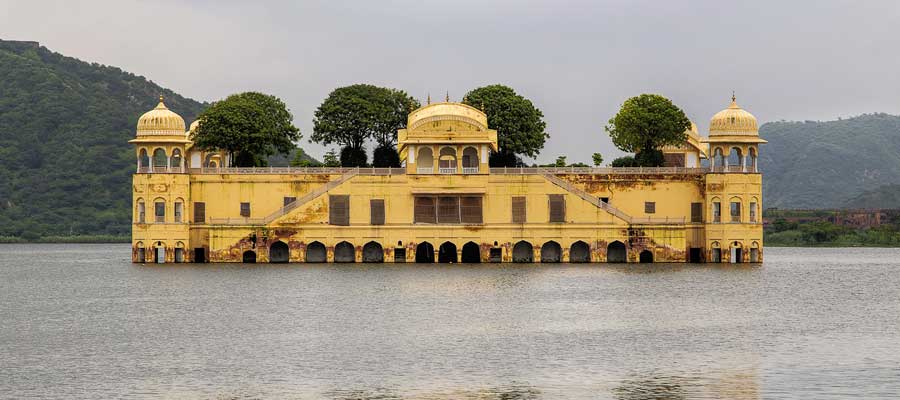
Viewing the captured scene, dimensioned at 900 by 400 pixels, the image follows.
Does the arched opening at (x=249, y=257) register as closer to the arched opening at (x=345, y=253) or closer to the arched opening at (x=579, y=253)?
the arched opening at (x=345, y=253)

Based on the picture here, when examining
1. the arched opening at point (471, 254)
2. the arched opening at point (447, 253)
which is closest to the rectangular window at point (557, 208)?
the arched opening at point (471, 254)

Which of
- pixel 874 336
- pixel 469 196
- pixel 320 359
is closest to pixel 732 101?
pixel 469 196

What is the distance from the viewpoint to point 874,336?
5062cm

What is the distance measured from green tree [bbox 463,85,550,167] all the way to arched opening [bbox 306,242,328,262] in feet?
52.7

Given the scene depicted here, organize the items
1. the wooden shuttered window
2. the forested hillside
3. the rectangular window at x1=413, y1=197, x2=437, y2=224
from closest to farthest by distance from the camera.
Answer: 1. the wooden shuttered window
2. the rectangular window at x1=413, y1=197, x2=437, y2=224
3. the forested hillside

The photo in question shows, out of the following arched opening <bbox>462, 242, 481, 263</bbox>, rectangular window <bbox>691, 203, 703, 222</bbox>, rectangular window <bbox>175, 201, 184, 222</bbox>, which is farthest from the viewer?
arched opening <bbox>462, 242, 481, 263</bbox>

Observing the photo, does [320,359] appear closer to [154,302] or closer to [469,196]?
[154,302]

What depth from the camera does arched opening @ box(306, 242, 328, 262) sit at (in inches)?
3602

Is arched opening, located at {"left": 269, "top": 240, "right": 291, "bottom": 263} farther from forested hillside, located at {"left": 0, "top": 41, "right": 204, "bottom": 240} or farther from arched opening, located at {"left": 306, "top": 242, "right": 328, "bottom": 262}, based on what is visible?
forested hillside, located at {"left": 0, "top": 41, "right": 204, "bottom": 240}

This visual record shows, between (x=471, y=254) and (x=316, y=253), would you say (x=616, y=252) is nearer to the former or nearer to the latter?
(x=471, y=254)

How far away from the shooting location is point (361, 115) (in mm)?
102875

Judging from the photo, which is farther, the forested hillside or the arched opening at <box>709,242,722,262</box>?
the forested hillside

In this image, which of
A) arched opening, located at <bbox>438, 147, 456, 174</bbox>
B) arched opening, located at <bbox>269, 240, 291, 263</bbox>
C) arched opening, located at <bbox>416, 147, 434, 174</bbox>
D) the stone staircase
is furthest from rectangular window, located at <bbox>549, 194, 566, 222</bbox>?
arched opening, located at <bbox>269, 240, 291, 263</bbox>

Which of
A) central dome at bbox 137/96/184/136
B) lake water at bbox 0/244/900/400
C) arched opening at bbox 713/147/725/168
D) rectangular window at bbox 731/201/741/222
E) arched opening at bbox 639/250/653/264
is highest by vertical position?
central dome at bbox 137/96/184/136
